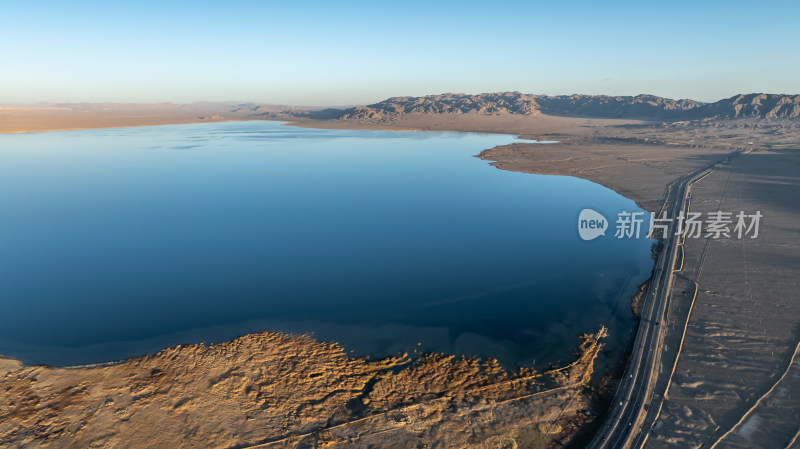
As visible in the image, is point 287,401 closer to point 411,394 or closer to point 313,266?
point 411,394

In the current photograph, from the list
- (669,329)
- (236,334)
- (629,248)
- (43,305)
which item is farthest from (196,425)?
(629,248)

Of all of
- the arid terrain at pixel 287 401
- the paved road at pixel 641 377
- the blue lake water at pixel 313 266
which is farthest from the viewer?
the blue lake water at pixel 313 266

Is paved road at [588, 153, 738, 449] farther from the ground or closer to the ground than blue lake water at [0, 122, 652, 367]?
closer to the ground

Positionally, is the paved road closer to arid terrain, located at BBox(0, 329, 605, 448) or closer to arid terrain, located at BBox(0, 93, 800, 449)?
arid terrain, located at BBox(0, 93, 800, 449)

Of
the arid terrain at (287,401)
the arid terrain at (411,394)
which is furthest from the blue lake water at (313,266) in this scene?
the arid terrain at (411,394)

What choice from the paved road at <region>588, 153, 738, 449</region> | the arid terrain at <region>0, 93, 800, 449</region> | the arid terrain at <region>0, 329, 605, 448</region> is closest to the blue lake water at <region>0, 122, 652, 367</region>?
the paved road at <region>588, 153, 738, 449</region>

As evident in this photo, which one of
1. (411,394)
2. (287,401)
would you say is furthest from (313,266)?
(411,394)

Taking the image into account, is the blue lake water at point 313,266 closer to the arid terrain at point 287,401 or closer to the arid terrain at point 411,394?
the arid terrain at point 287,401
